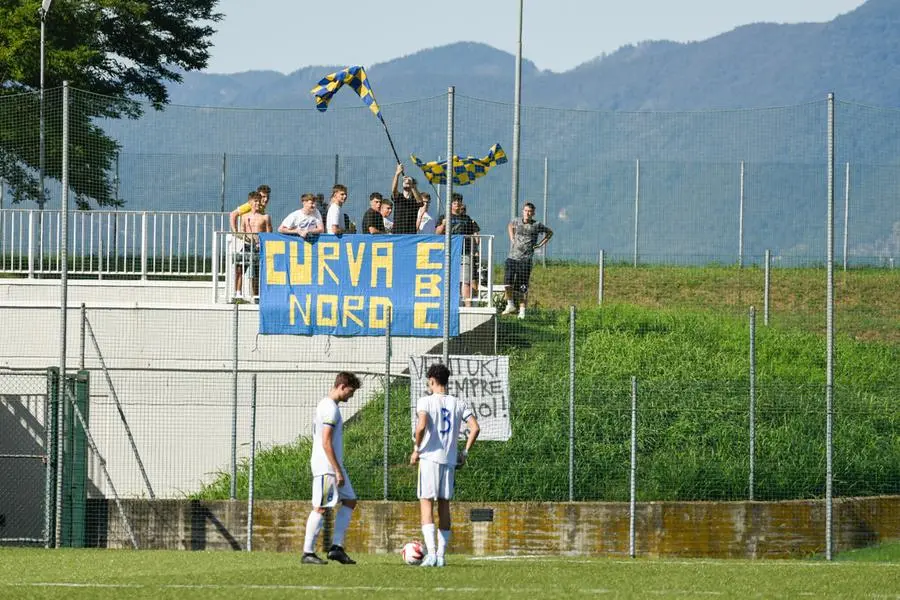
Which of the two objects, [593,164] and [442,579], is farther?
[593,164]

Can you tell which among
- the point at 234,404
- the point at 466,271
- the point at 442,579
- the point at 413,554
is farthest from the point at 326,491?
the point at 466,271

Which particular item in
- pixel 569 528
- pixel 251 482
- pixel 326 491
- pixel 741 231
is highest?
pixel 741 231

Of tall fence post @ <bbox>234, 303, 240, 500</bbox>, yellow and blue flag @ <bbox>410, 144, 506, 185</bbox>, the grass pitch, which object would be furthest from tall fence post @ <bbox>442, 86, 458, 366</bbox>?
yellow and blue flag @ <bbox>410, 144, 506, 185</bbox>

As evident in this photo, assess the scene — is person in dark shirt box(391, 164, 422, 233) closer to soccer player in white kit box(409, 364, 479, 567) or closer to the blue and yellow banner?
the blue and yellow banner

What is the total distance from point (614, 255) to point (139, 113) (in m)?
9.76

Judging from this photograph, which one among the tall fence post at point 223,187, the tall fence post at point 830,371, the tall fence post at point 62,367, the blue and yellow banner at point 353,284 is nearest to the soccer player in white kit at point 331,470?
the tall fence post at point 62,367

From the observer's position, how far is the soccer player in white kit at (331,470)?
12773 mm

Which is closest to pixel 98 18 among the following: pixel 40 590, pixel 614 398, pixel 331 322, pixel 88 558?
pixel 331 322

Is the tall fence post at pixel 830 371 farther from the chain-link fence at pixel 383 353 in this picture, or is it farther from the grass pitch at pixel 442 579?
the grass pitch at pixel 442 579

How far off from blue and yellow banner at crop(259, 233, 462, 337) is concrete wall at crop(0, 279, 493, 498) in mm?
299

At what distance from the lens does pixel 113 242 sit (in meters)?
22.9

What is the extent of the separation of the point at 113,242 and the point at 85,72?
12323 mm

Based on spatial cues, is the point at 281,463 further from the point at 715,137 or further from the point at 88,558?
the point at 715,137

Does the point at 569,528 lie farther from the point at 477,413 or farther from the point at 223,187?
the point at 223,187
